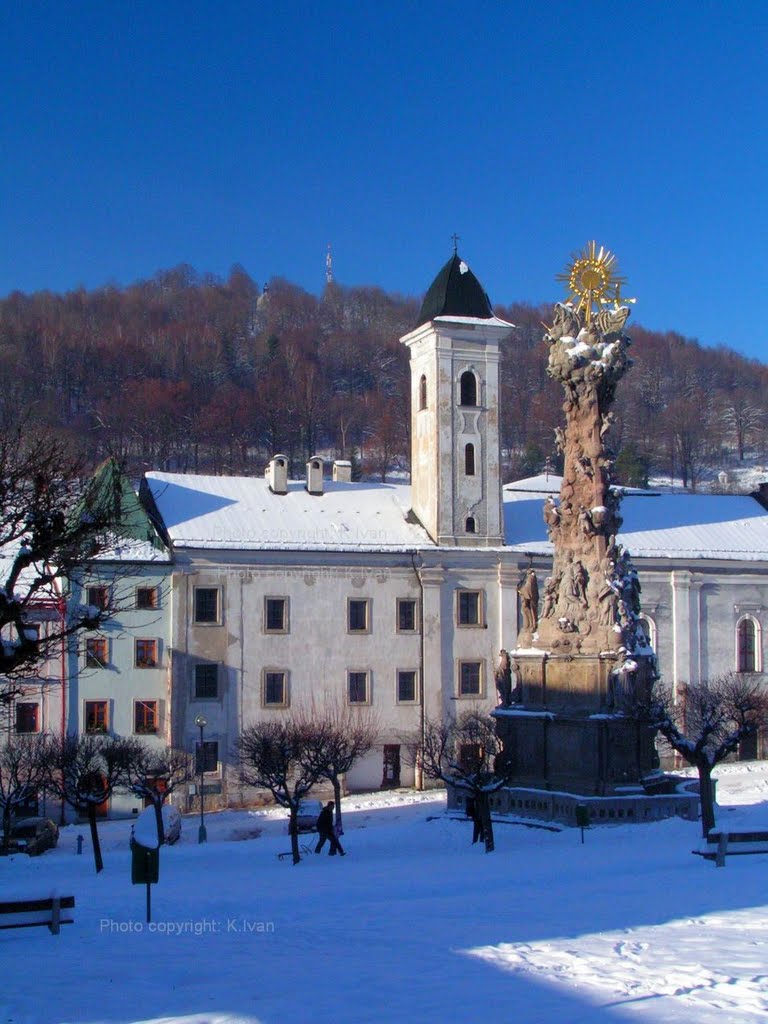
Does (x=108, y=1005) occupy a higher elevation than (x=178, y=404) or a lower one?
lower

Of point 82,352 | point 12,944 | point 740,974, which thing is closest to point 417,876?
point 12,944

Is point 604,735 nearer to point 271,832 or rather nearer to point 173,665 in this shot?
point 271,832

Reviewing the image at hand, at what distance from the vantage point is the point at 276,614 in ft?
142

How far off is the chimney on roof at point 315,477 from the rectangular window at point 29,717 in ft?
41.9

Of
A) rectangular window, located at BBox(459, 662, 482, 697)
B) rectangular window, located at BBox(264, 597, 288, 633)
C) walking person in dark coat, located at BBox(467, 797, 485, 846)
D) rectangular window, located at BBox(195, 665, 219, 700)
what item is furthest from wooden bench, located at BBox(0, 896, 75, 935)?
rectangular window, located at BBox(459, 662, 482, 697)

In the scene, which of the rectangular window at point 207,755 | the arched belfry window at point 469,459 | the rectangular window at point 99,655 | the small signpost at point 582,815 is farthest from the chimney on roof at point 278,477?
the small signpost at point 582,815

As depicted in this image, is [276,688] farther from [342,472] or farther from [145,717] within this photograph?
[342,472]

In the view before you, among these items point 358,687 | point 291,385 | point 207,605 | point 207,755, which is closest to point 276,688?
point 358,687

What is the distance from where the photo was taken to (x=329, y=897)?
1611 centimetres

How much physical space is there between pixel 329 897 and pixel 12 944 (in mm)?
4262

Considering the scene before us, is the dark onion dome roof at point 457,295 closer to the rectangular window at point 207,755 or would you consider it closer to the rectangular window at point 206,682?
the rectangular window at point 206,682

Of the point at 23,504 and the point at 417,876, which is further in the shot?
the point at 417,876

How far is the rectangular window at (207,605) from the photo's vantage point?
42.2 meters

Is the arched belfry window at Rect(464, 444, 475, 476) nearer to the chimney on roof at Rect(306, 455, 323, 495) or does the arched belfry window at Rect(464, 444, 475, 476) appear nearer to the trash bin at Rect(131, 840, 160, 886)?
the chimney on roof at Rect(306, 455, 323, 495)
